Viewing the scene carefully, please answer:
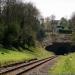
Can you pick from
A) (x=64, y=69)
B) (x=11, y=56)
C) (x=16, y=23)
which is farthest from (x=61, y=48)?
(x=64, y=69)

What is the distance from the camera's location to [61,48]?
148500mm

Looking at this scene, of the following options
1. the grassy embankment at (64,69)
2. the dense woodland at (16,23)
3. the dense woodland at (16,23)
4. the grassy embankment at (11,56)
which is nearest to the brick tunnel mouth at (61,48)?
the dense woodland at (16,23)

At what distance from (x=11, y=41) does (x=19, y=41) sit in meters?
11.0

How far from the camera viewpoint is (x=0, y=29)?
6919cm

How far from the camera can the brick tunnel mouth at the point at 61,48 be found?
144200 mm

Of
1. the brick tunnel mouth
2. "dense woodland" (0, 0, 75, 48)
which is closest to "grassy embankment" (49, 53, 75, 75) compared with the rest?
"dense woodland" (0, 0, 75, 48)

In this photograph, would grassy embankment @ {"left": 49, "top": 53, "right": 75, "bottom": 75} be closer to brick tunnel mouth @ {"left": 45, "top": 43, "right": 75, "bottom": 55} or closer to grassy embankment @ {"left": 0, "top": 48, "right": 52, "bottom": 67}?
grassy embankment @ {"left": 0, "top": 48, "right": 52, "bottom": 67}

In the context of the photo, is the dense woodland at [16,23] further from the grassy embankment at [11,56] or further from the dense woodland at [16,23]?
the grassy embankment at [11,56]

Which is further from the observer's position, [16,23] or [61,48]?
[61,48]

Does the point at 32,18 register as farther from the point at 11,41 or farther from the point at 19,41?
the point at 11,41

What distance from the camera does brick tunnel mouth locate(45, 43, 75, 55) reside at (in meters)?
144

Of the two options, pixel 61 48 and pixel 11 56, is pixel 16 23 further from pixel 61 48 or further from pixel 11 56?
pixel 61 48

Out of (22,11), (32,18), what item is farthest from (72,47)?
(22,11)

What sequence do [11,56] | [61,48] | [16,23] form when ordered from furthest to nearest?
[61,48], [16,23], [11,56]
